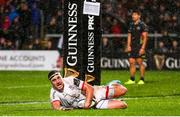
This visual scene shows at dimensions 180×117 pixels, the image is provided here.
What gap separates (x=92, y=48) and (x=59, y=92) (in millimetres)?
3008

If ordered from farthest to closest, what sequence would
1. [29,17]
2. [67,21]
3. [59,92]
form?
[29,17], [67,21], [59,92]

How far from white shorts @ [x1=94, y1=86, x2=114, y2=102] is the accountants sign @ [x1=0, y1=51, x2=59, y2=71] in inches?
623

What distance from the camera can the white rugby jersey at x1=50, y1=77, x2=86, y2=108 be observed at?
48.8ft

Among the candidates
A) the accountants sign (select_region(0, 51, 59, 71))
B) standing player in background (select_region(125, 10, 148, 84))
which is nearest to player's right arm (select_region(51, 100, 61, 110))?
standing player in background (select_region(125, 10, 148, 84))

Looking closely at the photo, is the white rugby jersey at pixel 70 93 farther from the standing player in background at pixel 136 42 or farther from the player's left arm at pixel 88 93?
the standing player in background at pixel 136 42

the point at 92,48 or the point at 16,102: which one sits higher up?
the point at 92,48

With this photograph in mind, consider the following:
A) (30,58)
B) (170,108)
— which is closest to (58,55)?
(30,58)

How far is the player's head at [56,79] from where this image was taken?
14719 mm

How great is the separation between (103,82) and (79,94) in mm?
9287

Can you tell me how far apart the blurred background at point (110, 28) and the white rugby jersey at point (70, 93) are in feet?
50.8

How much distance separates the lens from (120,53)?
101 ft

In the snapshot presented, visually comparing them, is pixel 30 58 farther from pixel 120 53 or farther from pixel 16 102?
pixel 16 102

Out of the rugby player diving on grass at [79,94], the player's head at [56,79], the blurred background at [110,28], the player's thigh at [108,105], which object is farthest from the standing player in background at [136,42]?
the player's head at [56,79]

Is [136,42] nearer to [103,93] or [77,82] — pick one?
[103,93]
